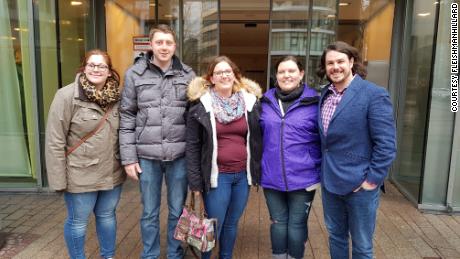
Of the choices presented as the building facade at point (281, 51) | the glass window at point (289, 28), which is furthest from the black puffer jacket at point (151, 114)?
the glass window at point (289, 28)

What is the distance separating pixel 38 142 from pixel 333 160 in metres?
4.61

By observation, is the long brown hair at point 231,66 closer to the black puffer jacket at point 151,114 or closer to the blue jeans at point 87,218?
the black puffer jacket at point 151,114

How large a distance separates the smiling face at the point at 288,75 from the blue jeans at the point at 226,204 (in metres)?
0.75

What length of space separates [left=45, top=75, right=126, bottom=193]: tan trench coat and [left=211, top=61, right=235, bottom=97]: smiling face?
84cm

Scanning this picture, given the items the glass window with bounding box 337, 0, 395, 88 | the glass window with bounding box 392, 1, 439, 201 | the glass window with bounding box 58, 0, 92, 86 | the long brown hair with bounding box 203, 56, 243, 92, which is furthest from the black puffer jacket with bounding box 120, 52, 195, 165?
the glass window with bounding box 337, 0, 395, 88

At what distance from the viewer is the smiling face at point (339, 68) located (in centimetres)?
264

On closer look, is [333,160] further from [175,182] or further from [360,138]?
[175,182]

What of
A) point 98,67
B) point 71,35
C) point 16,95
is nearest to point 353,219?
point 98,67

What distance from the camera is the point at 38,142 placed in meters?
5.69

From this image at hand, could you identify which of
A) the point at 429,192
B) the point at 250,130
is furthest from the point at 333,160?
the point at 429,192

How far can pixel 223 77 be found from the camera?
2898mm

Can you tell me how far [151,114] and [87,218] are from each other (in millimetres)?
992

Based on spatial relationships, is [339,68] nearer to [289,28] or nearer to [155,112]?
[155,112]

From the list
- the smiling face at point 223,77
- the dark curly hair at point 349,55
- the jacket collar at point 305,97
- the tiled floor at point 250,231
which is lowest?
the tiled floor at point 250,231
